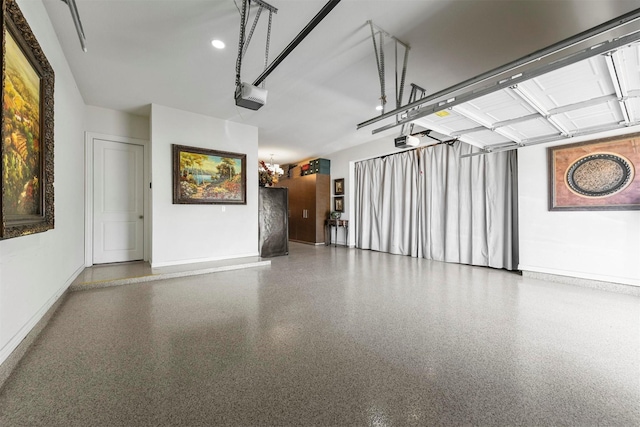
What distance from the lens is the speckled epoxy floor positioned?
4.54 feet

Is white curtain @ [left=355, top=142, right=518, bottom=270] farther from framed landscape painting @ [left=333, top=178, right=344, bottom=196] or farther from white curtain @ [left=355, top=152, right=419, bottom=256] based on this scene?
framed landscape painting @ [left=333, top=178, right=344, bottom=196]

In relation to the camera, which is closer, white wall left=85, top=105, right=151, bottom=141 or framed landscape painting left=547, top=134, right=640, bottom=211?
framed landscape painting left=547, top=134, right=640, bottom=211

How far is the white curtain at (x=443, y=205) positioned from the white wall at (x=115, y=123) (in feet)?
18.0

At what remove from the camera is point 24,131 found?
6.07 ft

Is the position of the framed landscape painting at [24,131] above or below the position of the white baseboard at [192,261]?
above

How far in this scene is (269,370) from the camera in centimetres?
174

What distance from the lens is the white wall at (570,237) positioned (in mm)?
3424

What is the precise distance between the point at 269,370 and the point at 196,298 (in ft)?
6.28

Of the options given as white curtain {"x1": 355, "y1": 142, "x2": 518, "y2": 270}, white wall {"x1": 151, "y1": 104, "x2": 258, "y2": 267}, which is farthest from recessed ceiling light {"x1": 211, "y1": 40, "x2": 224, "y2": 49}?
white curtain {"x1": 355, "y1": 142, "x2": 518, "y2": 270}

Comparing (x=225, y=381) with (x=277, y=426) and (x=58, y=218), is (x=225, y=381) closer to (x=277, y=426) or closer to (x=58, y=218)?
(x=277, y=426)

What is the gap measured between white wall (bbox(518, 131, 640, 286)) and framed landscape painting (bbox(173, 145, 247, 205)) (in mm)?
5304

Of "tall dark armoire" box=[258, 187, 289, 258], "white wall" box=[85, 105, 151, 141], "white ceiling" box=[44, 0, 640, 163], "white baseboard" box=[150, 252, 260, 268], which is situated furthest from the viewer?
"tall dark armoire" box=[258, 187, 289, 258]

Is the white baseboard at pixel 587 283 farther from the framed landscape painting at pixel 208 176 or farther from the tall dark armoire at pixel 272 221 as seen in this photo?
the framed landscape painting at pixel 208 176

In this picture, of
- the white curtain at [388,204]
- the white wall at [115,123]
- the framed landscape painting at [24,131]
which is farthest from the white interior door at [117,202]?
the white curtain at [388,204]
